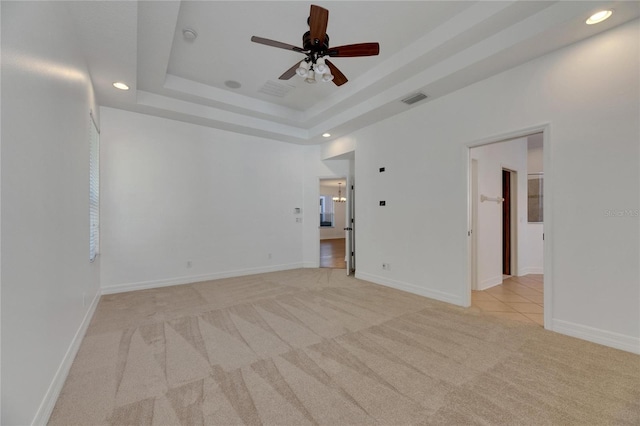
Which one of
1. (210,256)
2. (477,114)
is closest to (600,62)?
(477,114)

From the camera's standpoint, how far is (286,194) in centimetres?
600

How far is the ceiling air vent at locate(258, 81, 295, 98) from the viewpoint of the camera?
4141 mm

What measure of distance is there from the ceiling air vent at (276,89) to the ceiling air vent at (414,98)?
184 centimetres

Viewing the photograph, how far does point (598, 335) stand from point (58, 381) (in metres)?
4.52

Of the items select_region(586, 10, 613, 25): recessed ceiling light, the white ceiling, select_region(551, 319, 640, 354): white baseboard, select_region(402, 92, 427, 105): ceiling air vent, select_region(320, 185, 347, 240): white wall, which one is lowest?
select_region(551, 319, 640, 354): white baseboard

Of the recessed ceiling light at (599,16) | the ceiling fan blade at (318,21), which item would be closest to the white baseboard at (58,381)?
the ceiling fan blade at (318,21)

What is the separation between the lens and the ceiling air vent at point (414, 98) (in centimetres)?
363

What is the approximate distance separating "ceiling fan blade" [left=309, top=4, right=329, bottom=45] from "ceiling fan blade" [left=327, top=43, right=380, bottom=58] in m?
0.15

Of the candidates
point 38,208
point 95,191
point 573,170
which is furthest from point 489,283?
point 95,191

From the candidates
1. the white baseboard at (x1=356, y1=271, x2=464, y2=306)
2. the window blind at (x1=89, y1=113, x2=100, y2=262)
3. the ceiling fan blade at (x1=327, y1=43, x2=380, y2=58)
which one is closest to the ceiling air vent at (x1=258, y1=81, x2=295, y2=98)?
the ceiling fan blade at (x1=327, y1=43, x2=380, y2=58)

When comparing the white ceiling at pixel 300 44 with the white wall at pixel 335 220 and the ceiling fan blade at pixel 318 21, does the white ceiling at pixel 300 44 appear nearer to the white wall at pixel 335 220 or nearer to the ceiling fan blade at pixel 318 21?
the ceiling fan blade at pixel 318 21

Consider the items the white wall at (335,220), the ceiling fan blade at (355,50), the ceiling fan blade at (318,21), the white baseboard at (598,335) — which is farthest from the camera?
the white wall at (335,220)

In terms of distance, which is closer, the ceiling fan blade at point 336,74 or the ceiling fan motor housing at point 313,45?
the ceiling fan motor housing at point 313,45

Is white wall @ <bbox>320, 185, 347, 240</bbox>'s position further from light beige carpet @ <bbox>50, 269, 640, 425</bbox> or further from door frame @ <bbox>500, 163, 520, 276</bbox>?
light beige carpet @ <bbox>50, 269, 640, 425</bbox>
